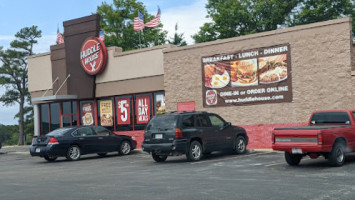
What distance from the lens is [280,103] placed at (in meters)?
21.9

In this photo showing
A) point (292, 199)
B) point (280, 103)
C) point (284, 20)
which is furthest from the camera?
point (284, 20)

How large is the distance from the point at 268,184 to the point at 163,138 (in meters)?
7.06

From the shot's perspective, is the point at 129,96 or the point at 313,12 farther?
the point at 313,12

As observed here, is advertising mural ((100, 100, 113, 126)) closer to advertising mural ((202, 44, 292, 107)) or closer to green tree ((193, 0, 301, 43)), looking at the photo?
advertising mural ((202, 44, 292, 107))

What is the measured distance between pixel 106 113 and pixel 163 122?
42.0 feet

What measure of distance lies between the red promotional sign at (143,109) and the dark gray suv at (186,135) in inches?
367

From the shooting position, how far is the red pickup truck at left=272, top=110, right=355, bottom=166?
12953 millimetres

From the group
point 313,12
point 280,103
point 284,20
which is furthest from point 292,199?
point 284,20

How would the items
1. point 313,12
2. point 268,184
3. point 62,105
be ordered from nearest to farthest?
1. point 268,184
2. point 62,105
3. point 313,12

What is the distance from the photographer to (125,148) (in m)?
22.8

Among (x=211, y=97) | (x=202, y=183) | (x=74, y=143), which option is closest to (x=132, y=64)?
(x=211, y=97)

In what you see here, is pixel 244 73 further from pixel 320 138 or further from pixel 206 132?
pixel 320 138

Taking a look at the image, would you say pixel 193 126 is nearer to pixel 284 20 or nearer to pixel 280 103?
pixel 280 103

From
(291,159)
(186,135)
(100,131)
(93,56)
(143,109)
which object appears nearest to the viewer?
(291,159)
